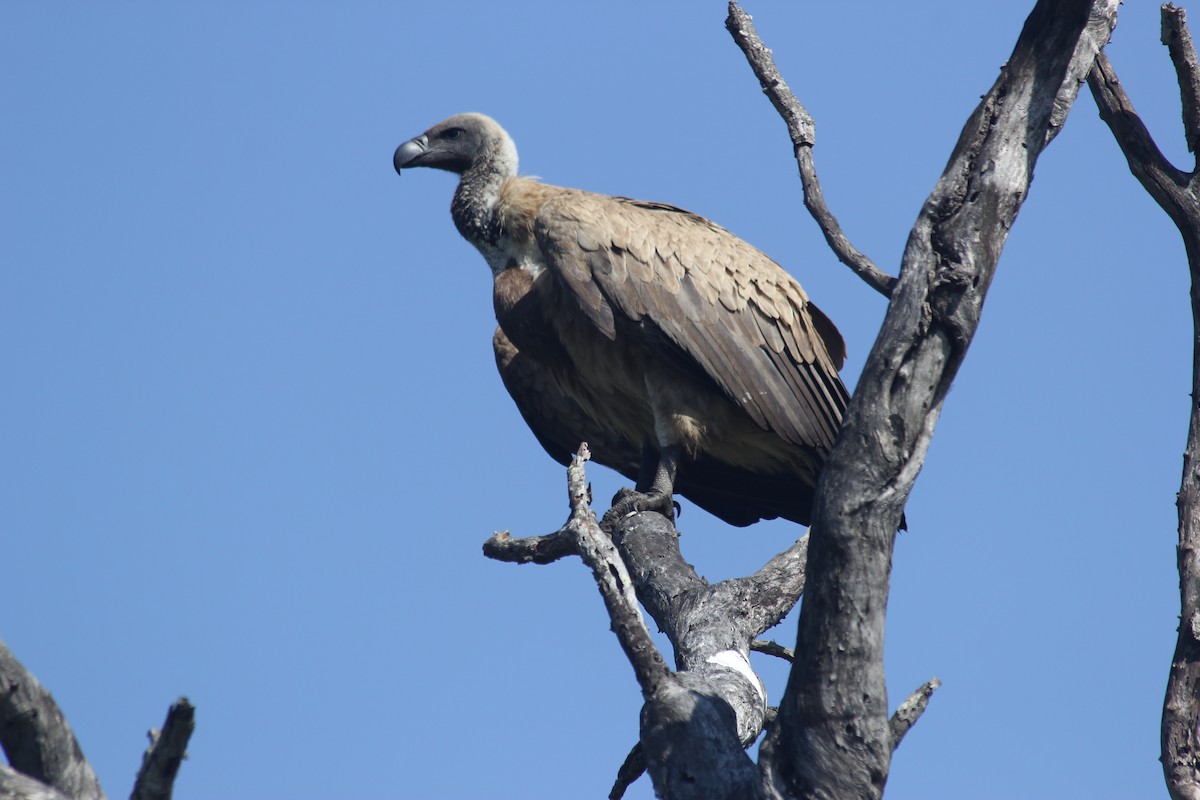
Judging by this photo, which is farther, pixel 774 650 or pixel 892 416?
pixel 774 650

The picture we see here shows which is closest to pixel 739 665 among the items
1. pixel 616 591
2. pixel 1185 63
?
pixel 616 591

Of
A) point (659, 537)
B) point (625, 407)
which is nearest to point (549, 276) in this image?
point (625, 407)

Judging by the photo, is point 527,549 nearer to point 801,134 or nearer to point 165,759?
point 801,134

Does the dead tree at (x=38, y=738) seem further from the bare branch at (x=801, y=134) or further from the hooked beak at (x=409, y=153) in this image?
the hooked beak at (x=409, y=153)

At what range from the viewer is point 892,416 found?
2.94m

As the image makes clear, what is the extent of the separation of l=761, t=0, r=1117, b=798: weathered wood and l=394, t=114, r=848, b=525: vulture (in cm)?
288

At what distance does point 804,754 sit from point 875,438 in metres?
0.75

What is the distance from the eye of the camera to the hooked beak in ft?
24.8

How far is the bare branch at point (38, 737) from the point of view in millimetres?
2734

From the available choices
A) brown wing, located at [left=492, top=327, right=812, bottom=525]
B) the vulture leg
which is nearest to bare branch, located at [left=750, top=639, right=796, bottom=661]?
the vulture leg

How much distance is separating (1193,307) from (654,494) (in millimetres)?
2412

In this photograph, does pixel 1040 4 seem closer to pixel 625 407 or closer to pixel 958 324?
pixel 958 324

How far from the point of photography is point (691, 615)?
14.4 ft

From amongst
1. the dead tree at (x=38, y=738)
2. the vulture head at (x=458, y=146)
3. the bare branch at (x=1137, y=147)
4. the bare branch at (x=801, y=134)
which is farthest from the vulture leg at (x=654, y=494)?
the dead tree at (x=38, y=738)
